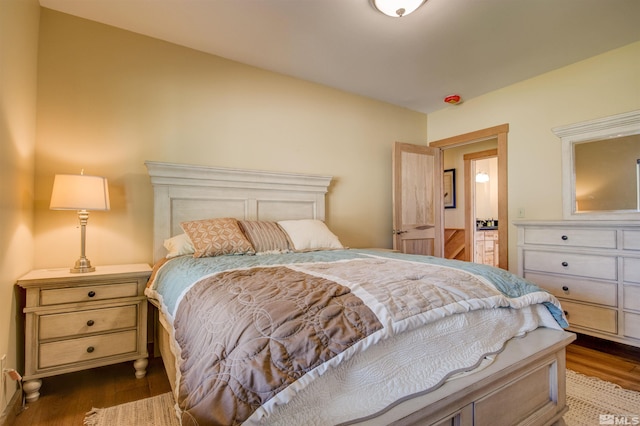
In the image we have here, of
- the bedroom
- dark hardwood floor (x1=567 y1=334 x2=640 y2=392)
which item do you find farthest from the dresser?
the bedroom

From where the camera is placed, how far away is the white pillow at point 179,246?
86.8 inches

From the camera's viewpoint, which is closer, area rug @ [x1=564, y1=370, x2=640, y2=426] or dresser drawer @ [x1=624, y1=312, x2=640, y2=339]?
area rug @ [x1=564, y1=370, x2=640, y2=426]

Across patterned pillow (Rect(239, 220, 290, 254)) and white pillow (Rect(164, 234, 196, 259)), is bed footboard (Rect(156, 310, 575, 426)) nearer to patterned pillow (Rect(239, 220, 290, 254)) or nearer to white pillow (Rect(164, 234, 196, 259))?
white pillow (Rect(164, 234, 196, 259))

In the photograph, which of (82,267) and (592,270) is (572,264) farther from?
(82,267)

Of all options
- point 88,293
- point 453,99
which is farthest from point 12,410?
point 453,99

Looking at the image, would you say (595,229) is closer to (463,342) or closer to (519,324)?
(519,324)

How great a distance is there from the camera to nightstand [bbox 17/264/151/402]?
5.80ft

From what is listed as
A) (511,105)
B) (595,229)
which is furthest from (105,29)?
(595,229)

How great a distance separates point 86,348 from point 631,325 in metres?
3.57

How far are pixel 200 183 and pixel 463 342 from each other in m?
2.19

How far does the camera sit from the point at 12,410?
5.37 ft

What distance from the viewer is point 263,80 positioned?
3.04 metres

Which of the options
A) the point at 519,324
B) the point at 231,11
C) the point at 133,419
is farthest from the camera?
the point at 231,11

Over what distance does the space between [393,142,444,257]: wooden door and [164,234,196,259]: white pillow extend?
7.35ft
